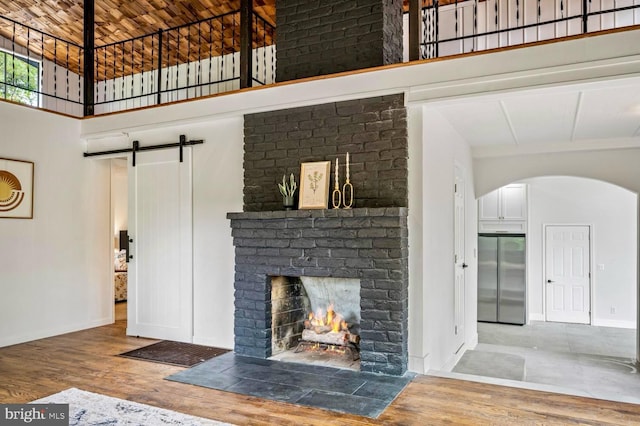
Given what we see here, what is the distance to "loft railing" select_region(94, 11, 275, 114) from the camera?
6.87 m

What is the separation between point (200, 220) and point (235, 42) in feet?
11.0

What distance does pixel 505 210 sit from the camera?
856 centimetres

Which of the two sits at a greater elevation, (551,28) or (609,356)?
(551,28)

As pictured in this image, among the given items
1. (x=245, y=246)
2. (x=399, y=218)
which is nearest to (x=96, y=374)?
(x=245, y=246)

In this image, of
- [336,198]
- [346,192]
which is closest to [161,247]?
[336,198]

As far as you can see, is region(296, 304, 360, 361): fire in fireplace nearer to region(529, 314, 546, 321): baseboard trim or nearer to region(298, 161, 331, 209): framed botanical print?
region(298, 161, 331, 209): framed botanical print

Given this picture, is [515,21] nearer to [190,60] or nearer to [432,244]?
[432,244]

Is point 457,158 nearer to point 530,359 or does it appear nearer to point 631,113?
point 631,113

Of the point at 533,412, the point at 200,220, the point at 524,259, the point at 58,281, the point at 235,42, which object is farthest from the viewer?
the point at 524,259

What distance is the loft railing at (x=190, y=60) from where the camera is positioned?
687cm

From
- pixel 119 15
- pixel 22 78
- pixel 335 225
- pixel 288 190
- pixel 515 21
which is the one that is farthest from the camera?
pixel 22 78

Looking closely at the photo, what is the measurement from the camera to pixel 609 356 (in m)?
6.37

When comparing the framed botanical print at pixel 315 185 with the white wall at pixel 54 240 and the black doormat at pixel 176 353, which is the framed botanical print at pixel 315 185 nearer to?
the black doormat at pixel 176 353

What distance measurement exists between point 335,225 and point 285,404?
1531mm
